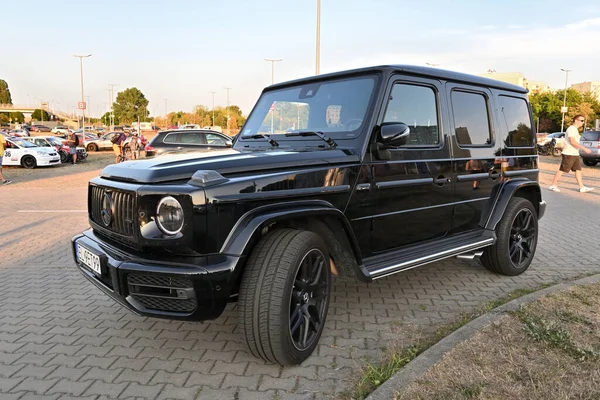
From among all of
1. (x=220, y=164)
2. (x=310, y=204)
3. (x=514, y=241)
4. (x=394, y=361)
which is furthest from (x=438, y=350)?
(x=514, y=241)

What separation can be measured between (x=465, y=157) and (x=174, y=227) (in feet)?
9.36

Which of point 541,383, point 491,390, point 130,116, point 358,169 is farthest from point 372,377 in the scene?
point 130,116

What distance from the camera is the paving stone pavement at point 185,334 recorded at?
9.27 ft

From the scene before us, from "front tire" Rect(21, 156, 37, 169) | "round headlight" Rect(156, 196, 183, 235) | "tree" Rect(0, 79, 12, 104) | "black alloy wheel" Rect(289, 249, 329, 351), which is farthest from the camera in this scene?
"tree" Rect(0, 79, 12, 104)

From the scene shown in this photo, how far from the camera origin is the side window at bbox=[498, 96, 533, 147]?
4863 mm

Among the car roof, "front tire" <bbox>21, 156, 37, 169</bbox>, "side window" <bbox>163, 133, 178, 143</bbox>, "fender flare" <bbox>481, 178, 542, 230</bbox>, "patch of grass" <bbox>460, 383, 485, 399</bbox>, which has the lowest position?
"front tire" <bbox>21, 156, 37, 169</bbox>

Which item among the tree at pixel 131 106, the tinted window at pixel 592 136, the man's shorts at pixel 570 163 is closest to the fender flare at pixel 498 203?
the man's shorts at pixel 570 163

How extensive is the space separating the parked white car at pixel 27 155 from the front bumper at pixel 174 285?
20551 mm

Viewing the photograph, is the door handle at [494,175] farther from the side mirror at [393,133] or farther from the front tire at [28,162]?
the front tire at [28,162]

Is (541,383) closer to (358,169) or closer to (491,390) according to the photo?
(491,390)

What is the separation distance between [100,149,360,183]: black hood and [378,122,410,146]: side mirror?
255mm

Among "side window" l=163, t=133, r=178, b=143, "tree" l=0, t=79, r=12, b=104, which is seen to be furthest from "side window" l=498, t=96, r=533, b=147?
"tree" l=0, t=79, r=12, b=104

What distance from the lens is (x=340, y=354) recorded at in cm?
320

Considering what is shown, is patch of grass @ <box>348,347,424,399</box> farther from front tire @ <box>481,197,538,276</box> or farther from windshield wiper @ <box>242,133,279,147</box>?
front tire @ <box>481,197,538,276</box>
